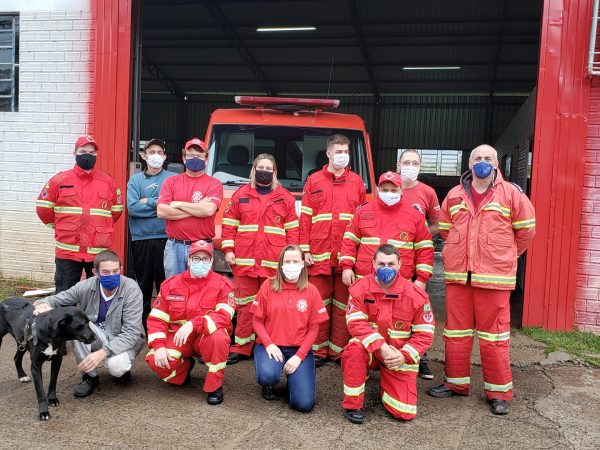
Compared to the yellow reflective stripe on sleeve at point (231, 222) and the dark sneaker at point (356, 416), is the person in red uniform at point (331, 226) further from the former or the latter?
the dark sneaker at point (356, 416)

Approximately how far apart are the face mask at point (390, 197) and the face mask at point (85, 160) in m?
2.73

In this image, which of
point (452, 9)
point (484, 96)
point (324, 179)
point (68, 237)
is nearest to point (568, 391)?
point (324, 179)

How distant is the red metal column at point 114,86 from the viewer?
7281mm

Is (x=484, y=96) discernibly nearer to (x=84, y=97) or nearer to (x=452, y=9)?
(x=452, y=9)

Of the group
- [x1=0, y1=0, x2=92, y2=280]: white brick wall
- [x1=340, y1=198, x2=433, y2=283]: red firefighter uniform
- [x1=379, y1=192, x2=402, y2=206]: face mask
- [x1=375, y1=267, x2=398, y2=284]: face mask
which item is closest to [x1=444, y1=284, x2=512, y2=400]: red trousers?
[x1=340, y1=198, x2=433, y2=283]: red firefighter uniform

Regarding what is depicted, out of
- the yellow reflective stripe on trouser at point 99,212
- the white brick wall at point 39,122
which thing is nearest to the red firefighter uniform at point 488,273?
the yellow reflective stripe on trouser at point 99,212

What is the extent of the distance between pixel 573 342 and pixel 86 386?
4.73 metres

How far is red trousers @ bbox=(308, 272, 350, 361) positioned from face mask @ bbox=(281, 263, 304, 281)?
33.2 inches

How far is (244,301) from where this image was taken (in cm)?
507

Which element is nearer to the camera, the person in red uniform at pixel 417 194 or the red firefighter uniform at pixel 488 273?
the red firefighter uniform at pixel 488 273

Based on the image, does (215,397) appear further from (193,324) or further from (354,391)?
(354,391)

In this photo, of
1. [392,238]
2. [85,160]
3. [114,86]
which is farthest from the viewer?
[114,86]

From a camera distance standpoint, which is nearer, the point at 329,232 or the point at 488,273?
the point at 488,273

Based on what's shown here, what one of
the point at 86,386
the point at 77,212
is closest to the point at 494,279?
the point at 86,386
